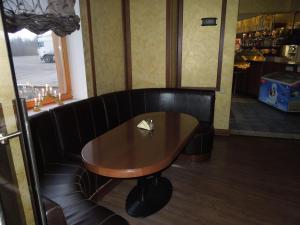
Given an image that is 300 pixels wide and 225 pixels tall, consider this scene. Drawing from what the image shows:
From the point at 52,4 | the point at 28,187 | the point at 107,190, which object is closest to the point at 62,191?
the point at 107,190

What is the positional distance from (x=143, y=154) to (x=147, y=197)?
83cm

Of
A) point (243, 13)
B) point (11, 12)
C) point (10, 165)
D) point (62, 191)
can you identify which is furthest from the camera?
point (243, 13)

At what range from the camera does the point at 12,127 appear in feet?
2.51

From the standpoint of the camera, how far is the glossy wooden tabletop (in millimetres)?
1560

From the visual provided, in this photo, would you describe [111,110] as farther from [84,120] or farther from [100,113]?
[84,120]

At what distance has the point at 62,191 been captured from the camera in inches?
68.3

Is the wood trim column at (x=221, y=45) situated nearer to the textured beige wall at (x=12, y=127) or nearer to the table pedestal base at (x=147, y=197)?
the table pedestal base at (x=147, y=197)

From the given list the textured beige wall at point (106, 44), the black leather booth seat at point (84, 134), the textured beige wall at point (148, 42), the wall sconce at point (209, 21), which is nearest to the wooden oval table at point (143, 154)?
the black leather booth seat at point (84, 134)

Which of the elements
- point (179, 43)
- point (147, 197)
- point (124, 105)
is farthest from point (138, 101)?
point (147, 197)

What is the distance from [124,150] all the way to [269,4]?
818cm

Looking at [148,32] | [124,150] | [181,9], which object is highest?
[181,9]

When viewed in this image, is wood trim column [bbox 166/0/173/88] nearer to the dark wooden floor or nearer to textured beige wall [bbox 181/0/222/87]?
textured beige wall [bbox 181/0/222/87]

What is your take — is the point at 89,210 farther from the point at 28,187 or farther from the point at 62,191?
the point at 28,187

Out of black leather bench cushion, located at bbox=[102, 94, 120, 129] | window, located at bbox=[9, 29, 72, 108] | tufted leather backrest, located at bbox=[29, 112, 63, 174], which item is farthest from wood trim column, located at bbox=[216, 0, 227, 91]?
tufted leather backrest, located at bbox=[29, 112, 63, 174]
